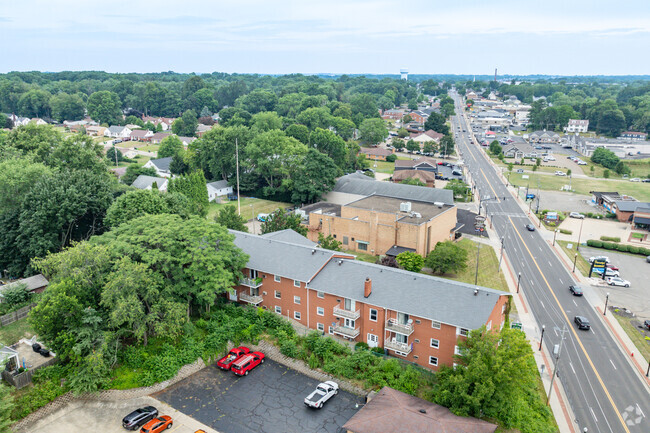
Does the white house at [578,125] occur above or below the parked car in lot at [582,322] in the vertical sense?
above

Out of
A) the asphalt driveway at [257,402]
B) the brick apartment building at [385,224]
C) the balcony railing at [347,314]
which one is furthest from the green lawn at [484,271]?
the asphalt driveway at [257,402]

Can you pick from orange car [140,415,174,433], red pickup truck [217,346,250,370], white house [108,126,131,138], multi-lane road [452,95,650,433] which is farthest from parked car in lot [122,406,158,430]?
white house [108,126,131,138]

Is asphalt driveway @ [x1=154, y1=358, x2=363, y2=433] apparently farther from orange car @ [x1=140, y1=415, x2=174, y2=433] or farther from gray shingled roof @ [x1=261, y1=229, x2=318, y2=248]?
gray shingled roof @ [x1=261, y1=229, x2=318, y2=248]

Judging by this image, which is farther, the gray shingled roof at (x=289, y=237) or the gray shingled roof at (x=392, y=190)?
the gray shingled roof at (x=392, y=190)

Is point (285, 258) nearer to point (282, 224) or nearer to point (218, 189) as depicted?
point (282, 224)

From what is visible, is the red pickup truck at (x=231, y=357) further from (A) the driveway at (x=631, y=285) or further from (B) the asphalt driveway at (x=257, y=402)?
(A) the driveway at (x=631, y=285)

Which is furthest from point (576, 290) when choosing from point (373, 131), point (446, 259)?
point (373, 131)

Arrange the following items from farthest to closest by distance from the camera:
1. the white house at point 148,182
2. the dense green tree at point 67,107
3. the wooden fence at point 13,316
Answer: the dense green tree at point 67,107 < the white house at point 148,182 < the wooden fence at point 13,316
